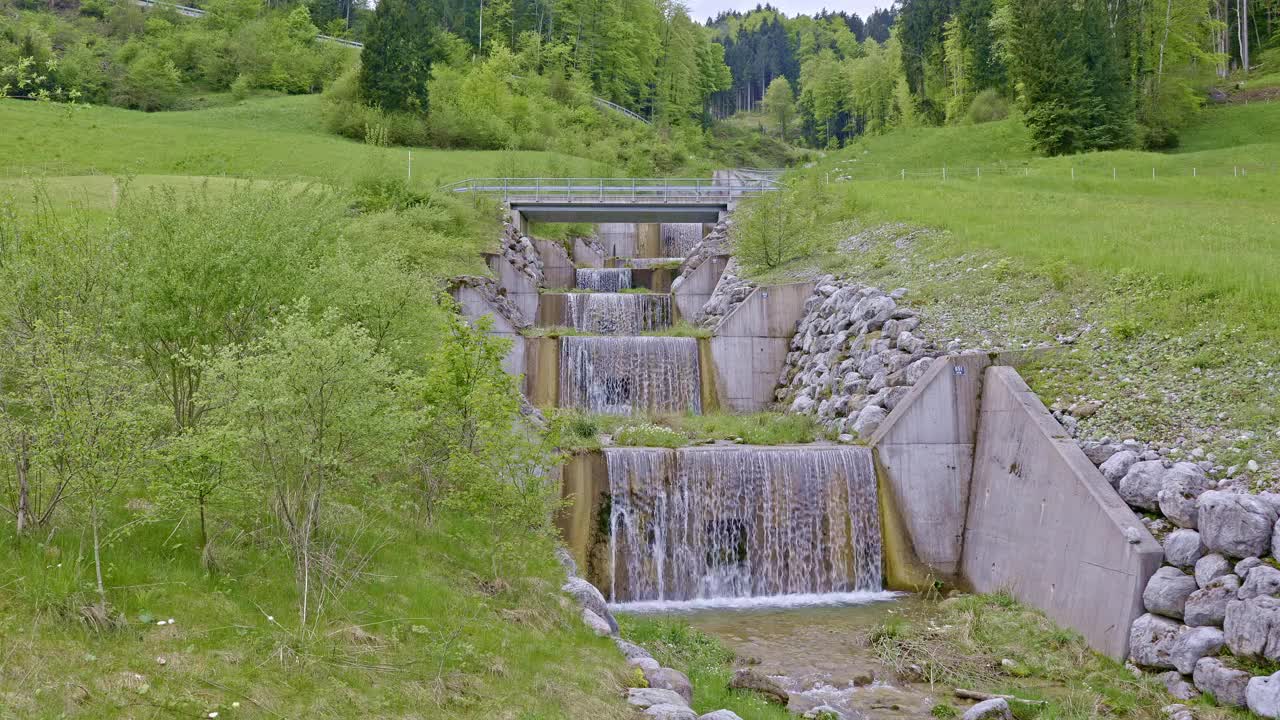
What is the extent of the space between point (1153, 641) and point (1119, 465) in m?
2.70

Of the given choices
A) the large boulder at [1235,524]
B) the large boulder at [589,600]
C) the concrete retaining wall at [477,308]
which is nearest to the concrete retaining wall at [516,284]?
the concrete retaining wall at [477,308]

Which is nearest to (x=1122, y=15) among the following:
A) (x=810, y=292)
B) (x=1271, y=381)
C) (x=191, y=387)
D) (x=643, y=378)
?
(x=810, y=292)

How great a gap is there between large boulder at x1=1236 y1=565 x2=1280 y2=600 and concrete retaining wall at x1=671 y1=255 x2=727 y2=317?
21.2 meters

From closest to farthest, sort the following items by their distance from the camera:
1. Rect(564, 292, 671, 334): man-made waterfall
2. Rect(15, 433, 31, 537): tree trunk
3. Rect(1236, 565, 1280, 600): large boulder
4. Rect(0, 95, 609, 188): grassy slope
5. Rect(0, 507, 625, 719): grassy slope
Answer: Rect(0, 507, 625, 719): grassy slope < Rect(15, 433, 31, 537): tree trunk < Rect(1236, 565, 1280, 600): large boulder < Rect(564, 292, 671, 334): man-made waterfall < Rect(0, 95, 609, 188): grassy slope

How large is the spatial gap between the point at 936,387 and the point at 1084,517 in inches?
180

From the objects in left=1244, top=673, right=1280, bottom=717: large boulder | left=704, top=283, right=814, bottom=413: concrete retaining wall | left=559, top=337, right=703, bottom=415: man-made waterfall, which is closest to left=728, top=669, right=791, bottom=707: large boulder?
left=1244, top=673, right=1280, bottom=717: large boulder

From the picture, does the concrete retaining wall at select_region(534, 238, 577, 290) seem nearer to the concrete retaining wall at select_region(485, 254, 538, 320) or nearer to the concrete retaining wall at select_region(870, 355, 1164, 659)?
the concrete retaining wall at select_region(485, 254, 538, 320)

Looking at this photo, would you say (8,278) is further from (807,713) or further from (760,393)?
(760,393)

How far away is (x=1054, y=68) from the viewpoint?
47406mm

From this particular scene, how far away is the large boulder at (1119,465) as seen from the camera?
13.8 meters

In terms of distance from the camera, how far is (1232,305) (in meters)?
16.1

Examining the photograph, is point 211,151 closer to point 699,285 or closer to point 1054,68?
point 699,285

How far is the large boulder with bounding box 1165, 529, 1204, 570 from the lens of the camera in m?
12.1

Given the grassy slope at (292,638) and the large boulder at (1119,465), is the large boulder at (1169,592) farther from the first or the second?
the grassy slope at (292,638)
